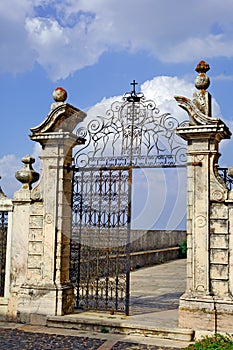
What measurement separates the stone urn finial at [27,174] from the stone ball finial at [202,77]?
12.0 ft

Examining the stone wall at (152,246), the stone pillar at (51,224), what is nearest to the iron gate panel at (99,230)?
the stone pillar at (51,224)

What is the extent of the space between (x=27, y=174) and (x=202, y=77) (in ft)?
12.8

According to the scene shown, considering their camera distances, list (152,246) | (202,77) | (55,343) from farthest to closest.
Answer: (152,246) < (202,77) < (55,343)

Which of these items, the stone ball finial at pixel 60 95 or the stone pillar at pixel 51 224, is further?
the stone ball finial at pixel 60 95

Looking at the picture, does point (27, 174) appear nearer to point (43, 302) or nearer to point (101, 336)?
point (43, 302)

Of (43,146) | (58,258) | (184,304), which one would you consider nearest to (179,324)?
(184,304)

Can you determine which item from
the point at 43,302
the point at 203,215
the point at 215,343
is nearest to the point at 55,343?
the point at 43,302

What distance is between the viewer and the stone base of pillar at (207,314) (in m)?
7.45

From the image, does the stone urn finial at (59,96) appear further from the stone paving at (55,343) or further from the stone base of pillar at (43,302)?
the stone paving at (55,343)

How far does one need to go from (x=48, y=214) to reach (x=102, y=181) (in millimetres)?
1243

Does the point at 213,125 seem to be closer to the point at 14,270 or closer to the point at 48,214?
the point at 48,214

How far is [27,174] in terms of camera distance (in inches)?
363

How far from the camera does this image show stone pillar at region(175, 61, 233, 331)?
7633 mm

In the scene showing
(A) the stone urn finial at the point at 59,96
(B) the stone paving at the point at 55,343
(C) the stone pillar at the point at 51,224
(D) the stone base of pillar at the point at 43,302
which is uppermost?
(A) the stone urn finial at the point at 59,96
